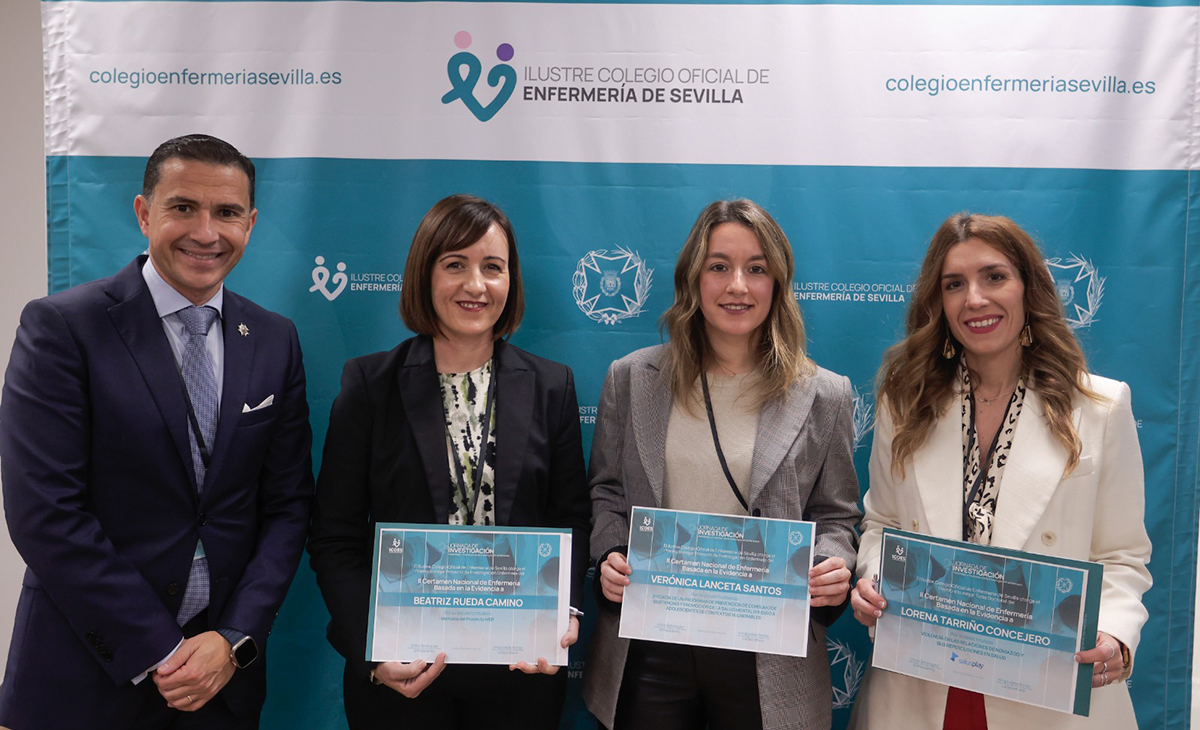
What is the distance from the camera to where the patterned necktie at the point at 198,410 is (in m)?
2.29

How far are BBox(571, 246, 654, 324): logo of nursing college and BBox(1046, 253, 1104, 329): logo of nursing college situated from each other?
160 cm

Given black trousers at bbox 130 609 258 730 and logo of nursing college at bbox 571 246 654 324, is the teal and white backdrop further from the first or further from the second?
black trousers at bbox 130 609 258 730

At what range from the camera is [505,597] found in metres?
2.23

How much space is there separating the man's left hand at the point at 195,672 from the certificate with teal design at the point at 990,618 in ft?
6.03

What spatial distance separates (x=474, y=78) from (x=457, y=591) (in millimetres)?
2060

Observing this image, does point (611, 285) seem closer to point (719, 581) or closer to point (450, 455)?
point (450, 455)

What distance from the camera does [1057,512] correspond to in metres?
2.22

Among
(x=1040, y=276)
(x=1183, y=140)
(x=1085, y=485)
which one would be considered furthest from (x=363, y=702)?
(x=1183, y=140)

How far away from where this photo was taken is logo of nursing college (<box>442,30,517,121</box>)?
324 centimetres

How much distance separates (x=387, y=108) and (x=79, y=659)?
2.21 meters

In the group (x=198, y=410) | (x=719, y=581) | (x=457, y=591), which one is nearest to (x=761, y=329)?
(x=719, y=581)

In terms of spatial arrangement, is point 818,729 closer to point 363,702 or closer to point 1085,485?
point 1085,485

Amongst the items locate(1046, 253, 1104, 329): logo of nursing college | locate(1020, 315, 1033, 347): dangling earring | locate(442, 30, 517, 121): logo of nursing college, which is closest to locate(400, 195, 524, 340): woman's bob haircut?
locate(442, 30, 517, 121): logo of nursing college

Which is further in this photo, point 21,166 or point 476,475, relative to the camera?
point 21,166
